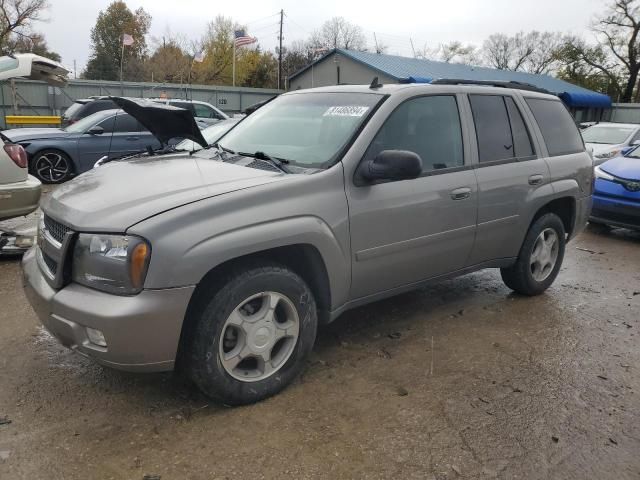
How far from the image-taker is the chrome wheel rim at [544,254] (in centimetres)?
471

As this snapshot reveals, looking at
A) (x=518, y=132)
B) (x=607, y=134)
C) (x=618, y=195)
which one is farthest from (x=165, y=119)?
(x=607, y=134)

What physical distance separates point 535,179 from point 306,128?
6.58ft

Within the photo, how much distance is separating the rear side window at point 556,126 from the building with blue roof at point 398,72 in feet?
87.9

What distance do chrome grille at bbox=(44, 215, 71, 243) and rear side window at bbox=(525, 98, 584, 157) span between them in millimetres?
3789

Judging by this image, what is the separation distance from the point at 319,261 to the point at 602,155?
10412mm

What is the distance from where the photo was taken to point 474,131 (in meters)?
3.99

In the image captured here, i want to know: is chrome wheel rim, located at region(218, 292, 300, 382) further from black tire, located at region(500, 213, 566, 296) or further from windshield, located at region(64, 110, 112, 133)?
windshield, located at region(64, 110, 112, 133)

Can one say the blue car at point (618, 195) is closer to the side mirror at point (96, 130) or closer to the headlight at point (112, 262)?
the headlight at point (112, 262)

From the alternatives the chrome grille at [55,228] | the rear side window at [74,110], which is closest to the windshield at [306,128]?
the chrome grille at [55,228]

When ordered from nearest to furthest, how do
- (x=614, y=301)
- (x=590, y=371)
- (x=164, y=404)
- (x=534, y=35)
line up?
(x=164, y=404) < (x=590, y=371) < (x=614, y=301) < (x=534, y=35)

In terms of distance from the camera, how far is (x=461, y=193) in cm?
376

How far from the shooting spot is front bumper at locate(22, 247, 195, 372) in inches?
96.0

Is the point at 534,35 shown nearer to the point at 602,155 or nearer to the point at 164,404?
the point at 602,155

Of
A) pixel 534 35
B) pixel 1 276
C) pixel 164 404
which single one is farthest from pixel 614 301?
pixel 534 35
